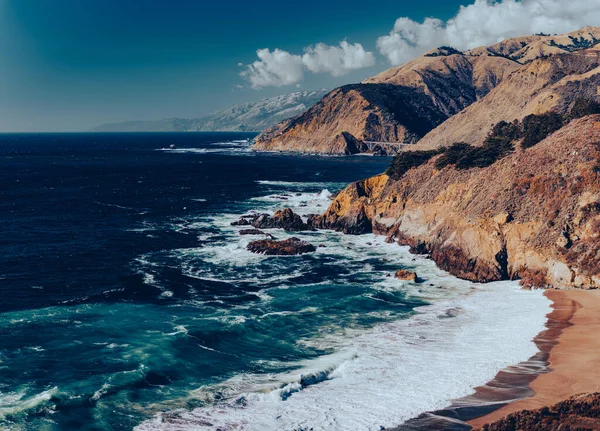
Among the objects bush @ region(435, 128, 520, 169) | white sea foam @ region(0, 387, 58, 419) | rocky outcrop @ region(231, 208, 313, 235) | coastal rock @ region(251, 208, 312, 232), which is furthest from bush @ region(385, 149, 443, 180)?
white sea foam @ region(0, 387, 58, 419)

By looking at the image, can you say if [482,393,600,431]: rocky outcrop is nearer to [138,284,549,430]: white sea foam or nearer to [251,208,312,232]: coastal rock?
[138,284,549,430]: white sea foam

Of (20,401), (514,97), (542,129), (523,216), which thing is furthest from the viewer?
(514,97)

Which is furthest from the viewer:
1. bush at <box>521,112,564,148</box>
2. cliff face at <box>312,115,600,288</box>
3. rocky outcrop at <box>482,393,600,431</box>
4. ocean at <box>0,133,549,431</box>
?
bush at <box>521,112,564,148</box>

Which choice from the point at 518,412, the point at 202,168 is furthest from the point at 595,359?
the point at 202,168

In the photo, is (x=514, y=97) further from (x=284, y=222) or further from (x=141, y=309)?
(x=141, y=309)

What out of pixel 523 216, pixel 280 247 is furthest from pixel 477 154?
pixel 280 247

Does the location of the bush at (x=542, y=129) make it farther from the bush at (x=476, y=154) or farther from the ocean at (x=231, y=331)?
the ocean at (x=231, y=331)

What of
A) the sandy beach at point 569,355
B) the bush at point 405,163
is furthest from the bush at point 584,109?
the sandy beach at point 569,355
